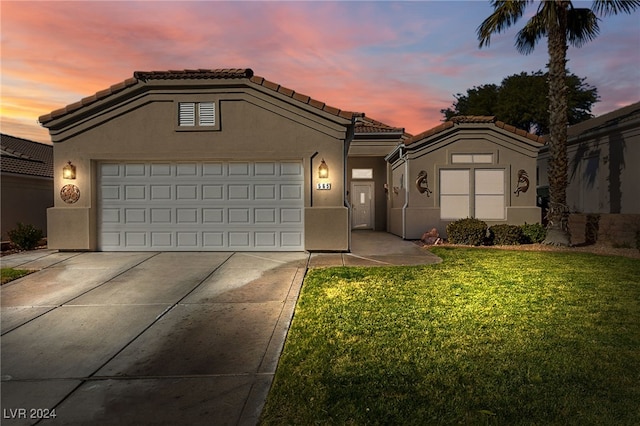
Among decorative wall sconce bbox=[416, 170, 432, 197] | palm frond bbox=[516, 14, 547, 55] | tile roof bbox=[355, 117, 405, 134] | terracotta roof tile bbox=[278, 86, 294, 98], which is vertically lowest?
decorative wall sconce bbox=[416, 170, 432, 197]

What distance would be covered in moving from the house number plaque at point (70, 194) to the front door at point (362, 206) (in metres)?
11.8

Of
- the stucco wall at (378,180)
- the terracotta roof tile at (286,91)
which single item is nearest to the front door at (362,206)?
the stucco wall at (378,180)

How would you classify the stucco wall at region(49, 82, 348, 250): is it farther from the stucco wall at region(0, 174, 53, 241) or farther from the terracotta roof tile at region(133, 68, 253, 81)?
the stucco wall at region(0, 174, 53, 241)

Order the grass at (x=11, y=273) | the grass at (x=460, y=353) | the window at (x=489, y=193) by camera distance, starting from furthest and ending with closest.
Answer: the window at (x=489, y=193) → the grass at (x=11, y=273) → the grass at (x=460, y=353)

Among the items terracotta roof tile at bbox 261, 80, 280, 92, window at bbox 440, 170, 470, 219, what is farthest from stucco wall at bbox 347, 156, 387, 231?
terracotta roof tile at bbox 261, 80, 280, 92

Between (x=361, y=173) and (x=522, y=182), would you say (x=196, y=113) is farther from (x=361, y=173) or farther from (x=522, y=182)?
(x=522, y=182)

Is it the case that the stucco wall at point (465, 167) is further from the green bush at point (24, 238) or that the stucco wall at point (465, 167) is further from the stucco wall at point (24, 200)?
the stucco wall at point (24, 200)

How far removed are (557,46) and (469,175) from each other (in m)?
4.93

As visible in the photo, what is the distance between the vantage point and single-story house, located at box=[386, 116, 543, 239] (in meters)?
14.5

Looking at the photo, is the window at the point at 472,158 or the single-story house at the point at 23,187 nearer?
the single-story house at the point at 23,187

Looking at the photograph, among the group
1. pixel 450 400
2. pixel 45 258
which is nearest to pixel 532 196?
pixel 450 400

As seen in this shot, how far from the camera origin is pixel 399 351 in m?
4.27

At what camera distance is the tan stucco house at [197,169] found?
1069 cm

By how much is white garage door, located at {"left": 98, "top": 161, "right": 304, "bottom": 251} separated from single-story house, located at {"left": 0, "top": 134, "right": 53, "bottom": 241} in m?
6.40
